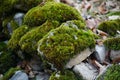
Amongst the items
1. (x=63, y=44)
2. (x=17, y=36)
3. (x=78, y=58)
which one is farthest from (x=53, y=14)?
(x=78, y=58)

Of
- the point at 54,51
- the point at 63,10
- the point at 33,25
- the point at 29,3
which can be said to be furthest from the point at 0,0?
the point at 54,51

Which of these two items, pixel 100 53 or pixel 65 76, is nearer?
pixel 65 76

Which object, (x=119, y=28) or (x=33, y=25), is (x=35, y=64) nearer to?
(x=33, y=25)

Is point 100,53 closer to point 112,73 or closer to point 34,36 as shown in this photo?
point 112,73

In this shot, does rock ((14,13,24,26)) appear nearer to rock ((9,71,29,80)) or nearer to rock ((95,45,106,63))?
rock ((9,71,29,80))

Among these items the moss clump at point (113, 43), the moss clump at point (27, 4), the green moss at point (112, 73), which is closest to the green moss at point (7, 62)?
the moss clump at point (27, 4)
